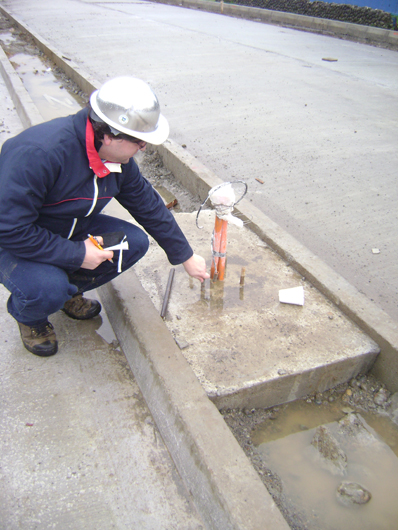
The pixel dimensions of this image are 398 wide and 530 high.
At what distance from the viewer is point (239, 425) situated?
7.52 ft

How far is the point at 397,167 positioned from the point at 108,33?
10.2 meters

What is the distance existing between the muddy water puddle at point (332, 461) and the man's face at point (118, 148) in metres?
1.63

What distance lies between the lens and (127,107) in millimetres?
1947

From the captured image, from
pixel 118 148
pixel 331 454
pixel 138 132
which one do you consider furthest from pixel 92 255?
pixel 331 454

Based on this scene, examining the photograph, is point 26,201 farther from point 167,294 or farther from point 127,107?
point 167,294

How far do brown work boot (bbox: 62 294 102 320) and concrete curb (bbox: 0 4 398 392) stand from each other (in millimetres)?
1481

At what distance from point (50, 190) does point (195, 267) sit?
1026 millimetres

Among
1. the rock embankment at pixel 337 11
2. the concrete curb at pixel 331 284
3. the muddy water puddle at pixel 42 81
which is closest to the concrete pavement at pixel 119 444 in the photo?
the concrete curb at pixel 331 284

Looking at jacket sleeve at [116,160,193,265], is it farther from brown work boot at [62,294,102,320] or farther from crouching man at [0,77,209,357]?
brown work boot at [62,294,102,320]

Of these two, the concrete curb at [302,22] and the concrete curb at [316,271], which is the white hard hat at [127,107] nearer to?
the concrete curb at [316,271]

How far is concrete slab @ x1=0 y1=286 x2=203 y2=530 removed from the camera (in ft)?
5.84

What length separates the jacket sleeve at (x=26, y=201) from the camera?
1.91m

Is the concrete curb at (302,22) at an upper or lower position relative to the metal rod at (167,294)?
upper

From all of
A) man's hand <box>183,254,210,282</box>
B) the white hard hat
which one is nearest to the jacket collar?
the white hard hat
